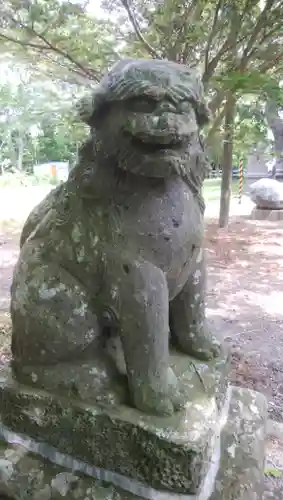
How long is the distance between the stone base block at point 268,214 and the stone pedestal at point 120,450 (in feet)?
19.5

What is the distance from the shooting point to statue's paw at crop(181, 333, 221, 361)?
1216 mm

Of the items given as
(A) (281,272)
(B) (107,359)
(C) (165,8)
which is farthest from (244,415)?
(A) (281,272)

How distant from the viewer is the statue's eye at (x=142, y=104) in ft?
2.86

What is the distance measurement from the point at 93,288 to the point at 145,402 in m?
0.27

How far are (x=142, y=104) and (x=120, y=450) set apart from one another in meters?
0.72

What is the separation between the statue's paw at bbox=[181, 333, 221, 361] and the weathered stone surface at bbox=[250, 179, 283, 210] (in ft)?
19.3

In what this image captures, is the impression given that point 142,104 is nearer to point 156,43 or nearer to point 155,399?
point 155,399

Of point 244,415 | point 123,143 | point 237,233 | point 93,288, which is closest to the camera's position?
point 123,143

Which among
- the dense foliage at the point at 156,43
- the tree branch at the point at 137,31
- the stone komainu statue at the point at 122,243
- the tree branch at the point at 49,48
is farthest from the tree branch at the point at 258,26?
the stone komainu statue at the point at 122,243

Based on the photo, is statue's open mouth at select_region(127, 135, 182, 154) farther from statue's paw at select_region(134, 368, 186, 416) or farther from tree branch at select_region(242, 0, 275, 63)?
tree branch at select_region(242, 0, 275, 63)

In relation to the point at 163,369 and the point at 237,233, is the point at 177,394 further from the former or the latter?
the point at 237,233

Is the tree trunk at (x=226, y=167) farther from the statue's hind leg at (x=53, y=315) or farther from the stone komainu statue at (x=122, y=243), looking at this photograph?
the statue's hind leg at (x=53, y=315)

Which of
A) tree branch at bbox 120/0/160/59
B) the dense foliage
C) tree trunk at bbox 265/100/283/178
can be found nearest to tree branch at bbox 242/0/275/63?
the dense foliage

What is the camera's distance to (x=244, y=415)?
50.6 inches
